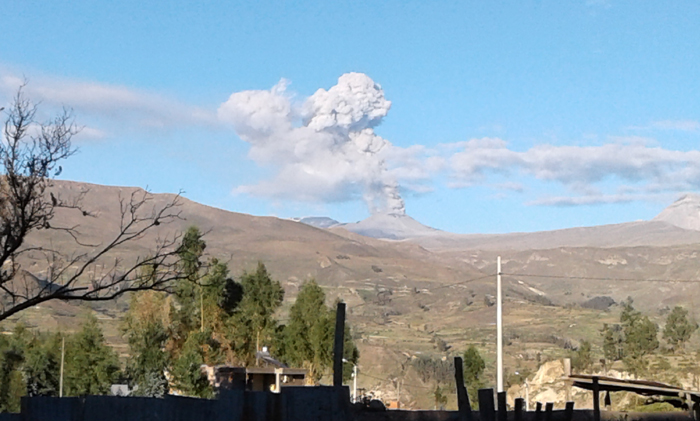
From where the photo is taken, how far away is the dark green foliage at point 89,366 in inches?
2394

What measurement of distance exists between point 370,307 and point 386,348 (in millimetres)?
59449

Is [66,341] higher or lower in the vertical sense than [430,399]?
higher

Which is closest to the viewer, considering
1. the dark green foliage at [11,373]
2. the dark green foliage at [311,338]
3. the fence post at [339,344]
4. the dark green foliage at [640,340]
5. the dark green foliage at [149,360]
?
the fence post at [339,344]

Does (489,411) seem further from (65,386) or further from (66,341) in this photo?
(66,341)

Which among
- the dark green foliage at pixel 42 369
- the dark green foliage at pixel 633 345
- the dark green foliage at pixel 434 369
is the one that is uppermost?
the dark green foliage at pixel 633 345

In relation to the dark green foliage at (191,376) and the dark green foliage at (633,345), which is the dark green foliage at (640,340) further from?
the dark green foliage at (191,376)

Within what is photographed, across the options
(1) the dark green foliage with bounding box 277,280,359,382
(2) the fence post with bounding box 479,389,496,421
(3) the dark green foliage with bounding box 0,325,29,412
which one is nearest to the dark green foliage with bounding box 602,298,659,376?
→ (1) the dark green foliage with bounding box 277,280,359,382

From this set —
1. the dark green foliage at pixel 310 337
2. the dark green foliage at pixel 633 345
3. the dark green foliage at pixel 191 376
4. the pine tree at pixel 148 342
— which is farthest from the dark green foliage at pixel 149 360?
the dark green foliage at pixel 633 345

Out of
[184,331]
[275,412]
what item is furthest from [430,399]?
[275,412]

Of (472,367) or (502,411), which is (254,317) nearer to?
(472,367)

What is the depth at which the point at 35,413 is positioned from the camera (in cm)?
1025

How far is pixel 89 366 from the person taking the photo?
61938mm

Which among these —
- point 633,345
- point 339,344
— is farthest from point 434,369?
point 339,344

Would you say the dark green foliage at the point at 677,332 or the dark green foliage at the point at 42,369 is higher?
the dark green foliage at the point at 677,332
